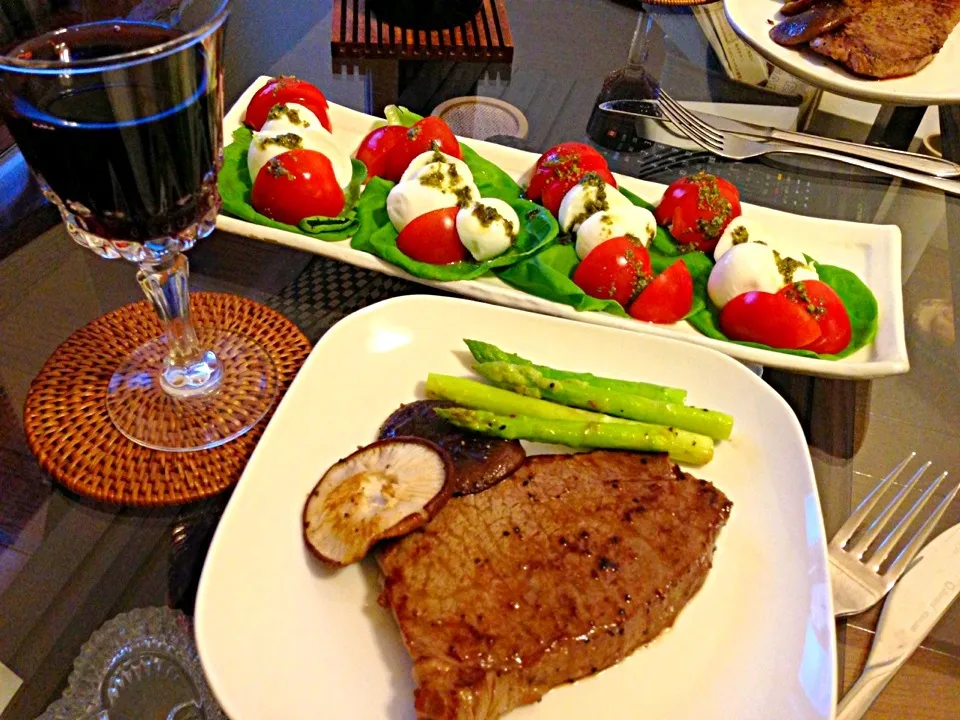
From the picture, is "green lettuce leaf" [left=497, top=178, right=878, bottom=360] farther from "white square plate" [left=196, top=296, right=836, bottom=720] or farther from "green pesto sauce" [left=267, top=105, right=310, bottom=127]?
"green pesto sauce" [left=267, top=105, right=310, bottom=127]

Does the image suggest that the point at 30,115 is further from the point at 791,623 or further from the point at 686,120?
the point at 686,120

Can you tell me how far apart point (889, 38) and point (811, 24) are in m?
0.32

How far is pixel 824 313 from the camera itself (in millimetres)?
2295

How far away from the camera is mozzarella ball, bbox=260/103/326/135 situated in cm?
266

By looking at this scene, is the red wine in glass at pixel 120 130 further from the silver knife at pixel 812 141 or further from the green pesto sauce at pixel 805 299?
the silver knife at pixel 812 141

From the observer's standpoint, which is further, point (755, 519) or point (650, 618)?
point (755, 519)

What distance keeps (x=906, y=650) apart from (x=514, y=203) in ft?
6.03

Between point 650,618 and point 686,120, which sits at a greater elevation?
point 686,120

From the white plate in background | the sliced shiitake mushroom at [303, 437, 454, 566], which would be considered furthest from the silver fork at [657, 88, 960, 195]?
the sliced shiitake mushroom at [303, 437, 454, 566]

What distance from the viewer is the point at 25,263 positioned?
2236 mm

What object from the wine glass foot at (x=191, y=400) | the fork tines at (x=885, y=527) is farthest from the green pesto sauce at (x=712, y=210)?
the wine glass foot at (x=191, y=400)

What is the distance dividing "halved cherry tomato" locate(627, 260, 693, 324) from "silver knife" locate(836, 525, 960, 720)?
3.10 feet

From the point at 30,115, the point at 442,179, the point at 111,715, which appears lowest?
the point at 111,715

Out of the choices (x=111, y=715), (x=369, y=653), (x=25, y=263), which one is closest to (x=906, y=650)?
(x=369, y=653)
